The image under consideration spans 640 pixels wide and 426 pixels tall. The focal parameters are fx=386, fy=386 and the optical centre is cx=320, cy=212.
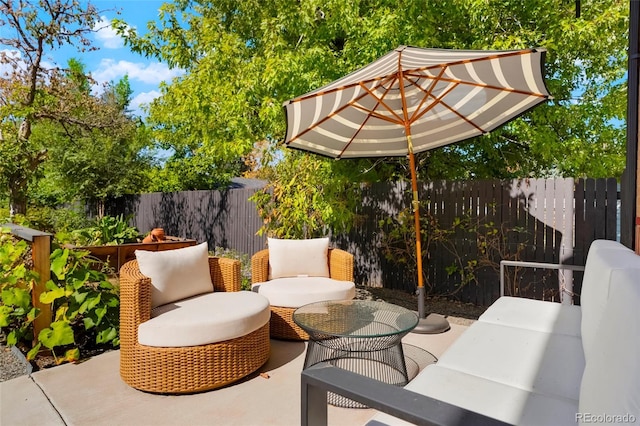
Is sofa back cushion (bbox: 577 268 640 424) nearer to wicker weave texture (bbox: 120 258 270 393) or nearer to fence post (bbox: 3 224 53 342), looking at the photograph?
wicker weave texture (bbox: 120 258 270 393)

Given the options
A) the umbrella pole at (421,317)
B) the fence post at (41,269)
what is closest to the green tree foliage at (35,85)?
the fence post at (41,269)

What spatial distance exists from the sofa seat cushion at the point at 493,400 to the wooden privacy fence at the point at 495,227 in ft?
10.6

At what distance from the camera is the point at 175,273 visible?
2979 mm

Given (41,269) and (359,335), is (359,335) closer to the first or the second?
(359,335)

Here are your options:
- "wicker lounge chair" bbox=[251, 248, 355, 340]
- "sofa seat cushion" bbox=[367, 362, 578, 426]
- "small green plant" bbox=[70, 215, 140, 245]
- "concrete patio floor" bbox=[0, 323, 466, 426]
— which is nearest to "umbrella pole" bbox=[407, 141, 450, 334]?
"wicker lounge chair" bbox=[251, 248, 355, 340]

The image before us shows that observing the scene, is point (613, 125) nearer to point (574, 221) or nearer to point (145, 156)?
point (574, 221)

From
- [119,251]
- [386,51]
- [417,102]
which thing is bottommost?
[119,251]

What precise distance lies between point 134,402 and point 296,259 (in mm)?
1991

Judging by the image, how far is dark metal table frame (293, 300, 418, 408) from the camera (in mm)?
2422

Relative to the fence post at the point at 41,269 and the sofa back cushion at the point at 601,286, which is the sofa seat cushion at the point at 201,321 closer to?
the fence post at the point at 41,269

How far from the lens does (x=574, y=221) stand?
4.28 metres

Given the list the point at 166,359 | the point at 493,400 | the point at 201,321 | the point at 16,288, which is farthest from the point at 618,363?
the point at 16,288

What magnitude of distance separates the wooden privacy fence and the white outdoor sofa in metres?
1.98

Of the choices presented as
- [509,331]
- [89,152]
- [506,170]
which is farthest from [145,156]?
[509,331]
